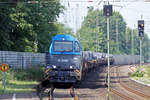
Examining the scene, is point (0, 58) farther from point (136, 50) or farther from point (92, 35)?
point (136, 50)

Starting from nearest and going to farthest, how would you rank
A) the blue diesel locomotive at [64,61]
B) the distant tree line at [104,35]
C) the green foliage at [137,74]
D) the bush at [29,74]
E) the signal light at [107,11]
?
the signal light at [107,11], the blue diesel locomotive at [64,61], the bush at [29,74], the green foliage at [137,74], the distant tree line at [104,35]

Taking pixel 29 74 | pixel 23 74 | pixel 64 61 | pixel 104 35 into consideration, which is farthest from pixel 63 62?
pixel 104 35

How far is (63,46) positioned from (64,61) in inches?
51.6

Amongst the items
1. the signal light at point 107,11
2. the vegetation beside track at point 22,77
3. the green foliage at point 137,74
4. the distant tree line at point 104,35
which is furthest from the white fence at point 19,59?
the distant tree line at point 104,35

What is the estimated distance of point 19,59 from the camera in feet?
103

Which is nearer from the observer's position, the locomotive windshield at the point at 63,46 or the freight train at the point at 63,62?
the freight train at the point at 63,62

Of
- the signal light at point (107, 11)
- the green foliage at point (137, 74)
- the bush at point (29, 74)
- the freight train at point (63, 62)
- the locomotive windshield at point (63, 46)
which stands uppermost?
the signal light at point (107, 11)

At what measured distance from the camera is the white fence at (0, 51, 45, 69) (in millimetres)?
28289

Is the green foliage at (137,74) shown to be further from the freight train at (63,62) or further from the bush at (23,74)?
the freight train at (63,62)

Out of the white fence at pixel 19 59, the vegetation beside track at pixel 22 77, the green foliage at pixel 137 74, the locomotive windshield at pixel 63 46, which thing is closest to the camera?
the vegetation beside track at pixel 22 77

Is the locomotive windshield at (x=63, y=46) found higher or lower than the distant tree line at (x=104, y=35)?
lower

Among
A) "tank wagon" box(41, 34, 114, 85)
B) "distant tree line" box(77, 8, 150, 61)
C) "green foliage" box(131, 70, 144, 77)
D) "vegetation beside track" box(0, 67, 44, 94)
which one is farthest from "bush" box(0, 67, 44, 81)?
"distant tree line" box(77, 8, 150, 61)

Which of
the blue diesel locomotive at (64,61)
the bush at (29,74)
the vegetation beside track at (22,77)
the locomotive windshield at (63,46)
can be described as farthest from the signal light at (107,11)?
the bush at (29,74)

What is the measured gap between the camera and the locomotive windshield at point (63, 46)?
24.6 meters
